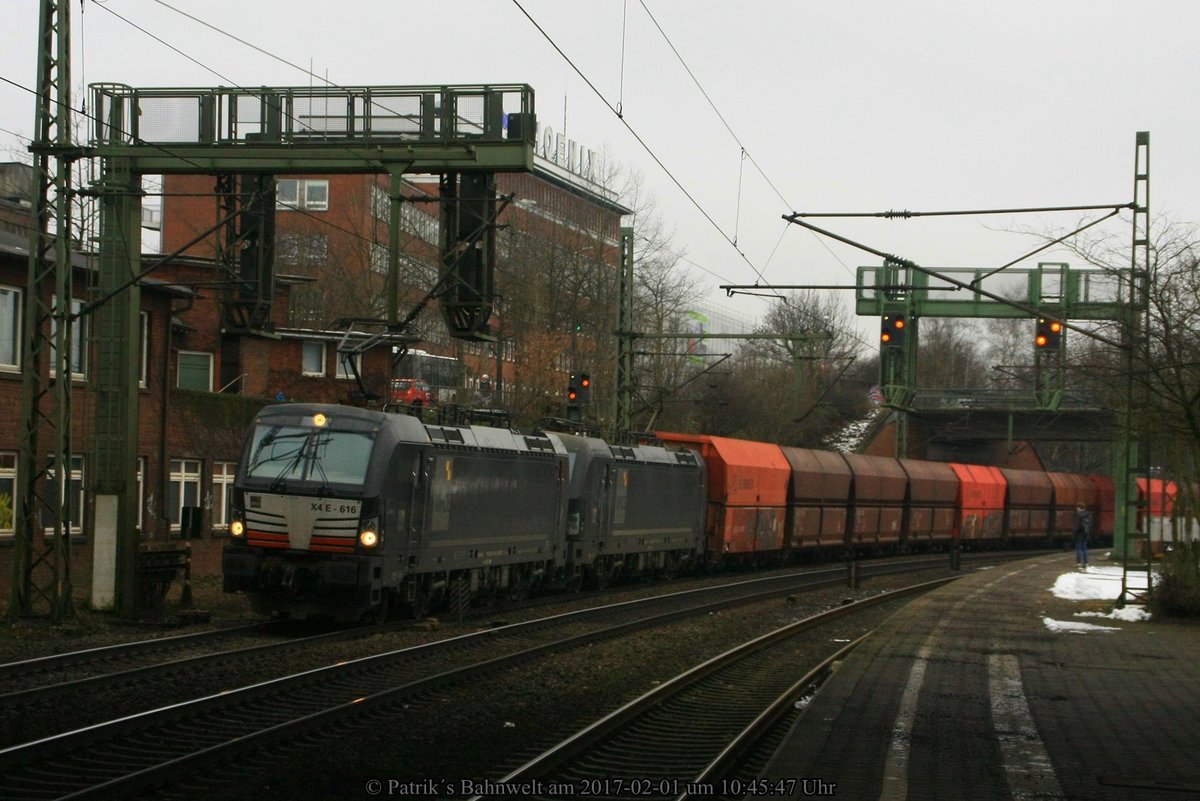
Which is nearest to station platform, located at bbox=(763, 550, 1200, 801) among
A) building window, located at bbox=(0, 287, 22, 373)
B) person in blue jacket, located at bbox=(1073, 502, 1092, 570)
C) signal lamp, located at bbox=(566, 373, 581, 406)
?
signal lamp, located at bbox=(566, 373, 581, 406)

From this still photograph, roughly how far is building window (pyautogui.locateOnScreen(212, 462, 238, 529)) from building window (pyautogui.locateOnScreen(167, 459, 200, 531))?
1.96ft

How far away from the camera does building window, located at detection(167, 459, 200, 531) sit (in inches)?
1121

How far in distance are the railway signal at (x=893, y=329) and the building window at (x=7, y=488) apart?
→ 51.9ft

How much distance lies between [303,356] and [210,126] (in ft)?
Answer: 55.6

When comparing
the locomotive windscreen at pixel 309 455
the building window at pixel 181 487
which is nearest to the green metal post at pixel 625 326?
the building window at pixel 181 487

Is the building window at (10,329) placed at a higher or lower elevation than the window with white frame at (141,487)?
→ higher

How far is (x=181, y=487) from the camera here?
28922 mm

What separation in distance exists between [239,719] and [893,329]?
18950 mm

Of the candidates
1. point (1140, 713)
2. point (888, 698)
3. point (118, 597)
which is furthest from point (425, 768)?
point (118, 597)

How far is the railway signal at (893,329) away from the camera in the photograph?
27.4 meters

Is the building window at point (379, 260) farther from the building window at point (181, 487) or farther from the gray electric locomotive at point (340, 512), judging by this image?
the gray electric locomotive at point (340, 512)

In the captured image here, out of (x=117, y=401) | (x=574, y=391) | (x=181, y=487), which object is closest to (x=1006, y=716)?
(x=117, y=401)

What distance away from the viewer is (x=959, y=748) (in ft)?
34.0

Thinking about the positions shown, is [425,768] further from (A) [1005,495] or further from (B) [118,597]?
(A) [1005,495]
